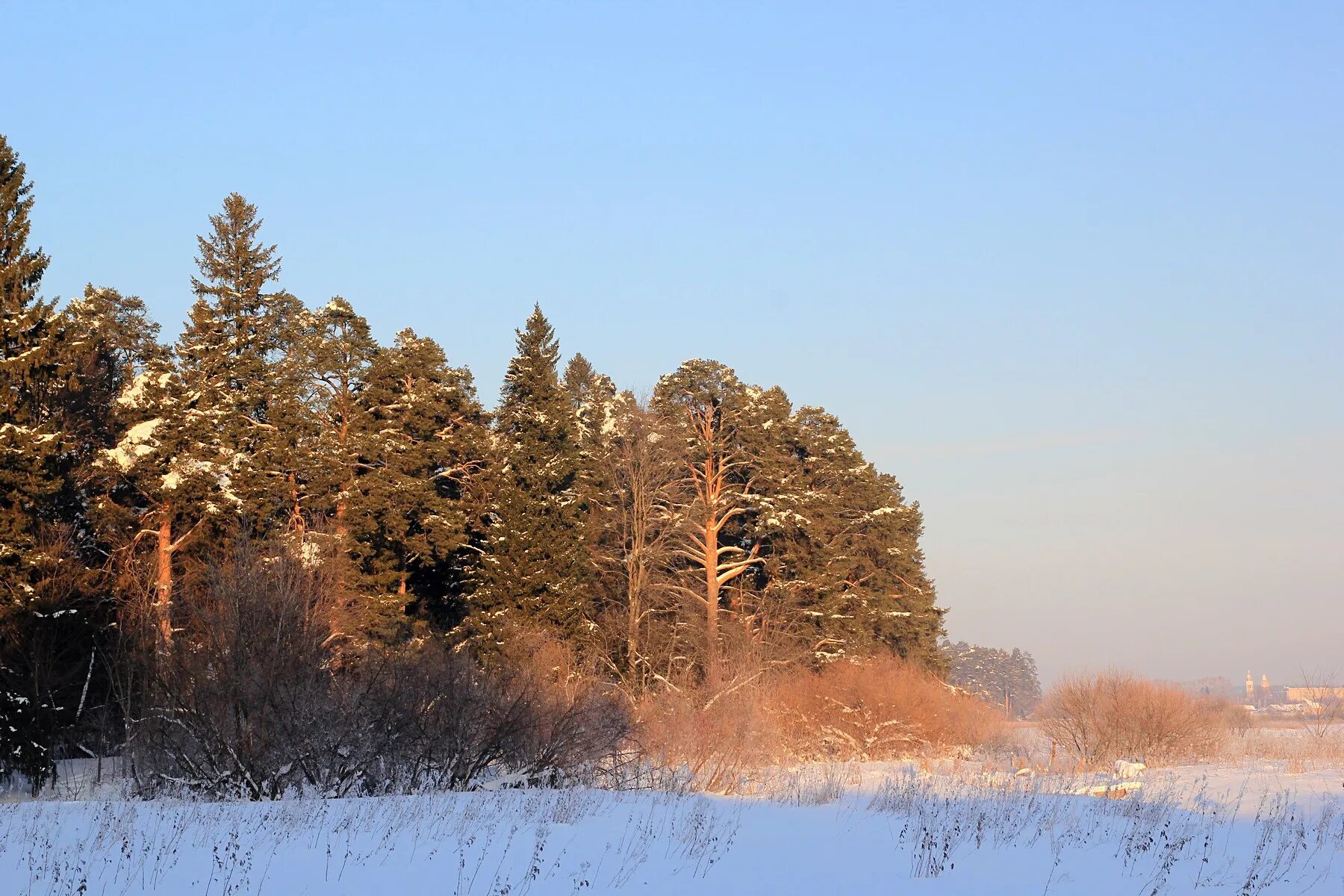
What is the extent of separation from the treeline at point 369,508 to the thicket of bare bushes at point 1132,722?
8.88m

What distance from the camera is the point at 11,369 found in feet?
96.2

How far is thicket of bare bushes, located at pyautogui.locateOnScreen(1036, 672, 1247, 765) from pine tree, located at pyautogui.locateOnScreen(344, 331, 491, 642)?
22469mm

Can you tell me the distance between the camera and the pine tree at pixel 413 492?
3978 centimetres

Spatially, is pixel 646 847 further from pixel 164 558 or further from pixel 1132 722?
pixel 1132 722

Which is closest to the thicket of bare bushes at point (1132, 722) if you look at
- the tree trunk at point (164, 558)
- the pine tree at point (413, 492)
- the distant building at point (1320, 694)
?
the distant building at point (1320, 694)

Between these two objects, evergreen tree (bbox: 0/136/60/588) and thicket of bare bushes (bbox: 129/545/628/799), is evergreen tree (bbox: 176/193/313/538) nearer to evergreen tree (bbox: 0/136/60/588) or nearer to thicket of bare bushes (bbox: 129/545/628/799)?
evergreen tree (bbox: 0/136/60/588)

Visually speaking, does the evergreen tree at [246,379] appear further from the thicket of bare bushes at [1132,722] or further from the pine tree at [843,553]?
the thicket of bare bushes at [1132,722]

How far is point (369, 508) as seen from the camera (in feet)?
131

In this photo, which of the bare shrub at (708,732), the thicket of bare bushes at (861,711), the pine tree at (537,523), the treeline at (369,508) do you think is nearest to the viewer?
the bare shrub at (708,732)

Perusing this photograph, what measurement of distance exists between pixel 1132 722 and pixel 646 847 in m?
33.6

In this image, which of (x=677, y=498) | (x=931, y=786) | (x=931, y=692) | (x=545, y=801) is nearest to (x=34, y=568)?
(x=545, y=801)

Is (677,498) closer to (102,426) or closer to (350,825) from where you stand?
(102,426)

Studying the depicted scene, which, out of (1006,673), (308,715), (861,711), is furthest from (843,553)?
(1006,673)

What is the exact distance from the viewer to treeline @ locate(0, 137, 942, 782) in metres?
28.7
